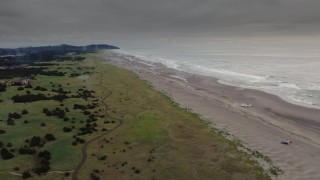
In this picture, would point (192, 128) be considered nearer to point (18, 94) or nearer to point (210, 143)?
point (210, 143)

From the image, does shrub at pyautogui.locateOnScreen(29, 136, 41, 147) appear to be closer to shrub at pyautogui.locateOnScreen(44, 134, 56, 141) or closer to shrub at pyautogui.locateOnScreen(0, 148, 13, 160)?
shrub at pyautogui.locateOnScreen(44, 134, 56, 141)

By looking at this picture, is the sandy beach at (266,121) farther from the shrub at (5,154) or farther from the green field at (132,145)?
the shrub at (5,154)

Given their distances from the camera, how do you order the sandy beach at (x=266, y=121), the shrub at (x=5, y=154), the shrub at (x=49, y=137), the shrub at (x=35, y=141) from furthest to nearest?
the shrub at (x=49, y=137) → the shrub at (x=35, y=141) → the sandy beach at (x=266, y=121) → the shrub at (x=5, y=154)

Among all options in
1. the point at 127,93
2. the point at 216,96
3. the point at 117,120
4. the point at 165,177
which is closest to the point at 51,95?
the point at 127,93

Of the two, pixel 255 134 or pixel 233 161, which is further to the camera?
pixel 255 134

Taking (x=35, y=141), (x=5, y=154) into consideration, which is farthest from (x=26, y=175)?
(x=35, y=141)

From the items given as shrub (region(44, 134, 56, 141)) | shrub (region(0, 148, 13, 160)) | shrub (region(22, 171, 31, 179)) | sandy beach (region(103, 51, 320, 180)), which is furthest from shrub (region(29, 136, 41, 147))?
sandy beach (region(103, 51, 320, 180))

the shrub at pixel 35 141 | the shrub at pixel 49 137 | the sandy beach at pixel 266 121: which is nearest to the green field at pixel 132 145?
the shrub at pixel 49 137
